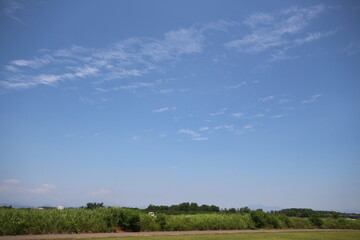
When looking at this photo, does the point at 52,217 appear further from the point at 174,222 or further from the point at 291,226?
the point at 291,226

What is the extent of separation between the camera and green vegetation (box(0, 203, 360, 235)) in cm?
1661

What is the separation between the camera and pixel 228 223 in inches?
1087

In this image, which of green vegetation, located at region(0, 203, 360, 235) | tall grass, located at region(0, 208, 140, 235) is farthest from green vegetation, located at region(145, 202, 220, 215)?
tall grass, located at region(0, 208, 140, 235)

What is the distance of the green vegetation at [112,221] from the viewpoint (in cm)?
1661

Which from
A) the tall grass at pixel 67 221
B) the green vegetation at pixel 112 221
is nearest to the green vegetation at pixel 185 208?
the green vegetation at pixel 112 221

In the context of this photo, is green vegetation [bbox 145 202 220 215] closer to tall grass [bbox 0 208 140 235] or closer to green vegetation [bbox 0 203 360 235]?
green vegetation [bbox 0 203 360 235]

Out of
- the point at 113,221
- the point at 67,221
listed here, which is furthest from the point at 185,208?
the point at 67,221

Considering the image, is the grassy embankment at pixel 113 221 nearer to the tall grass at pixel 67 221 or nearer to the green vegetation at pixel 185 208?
the tall grass at pixel 67 221

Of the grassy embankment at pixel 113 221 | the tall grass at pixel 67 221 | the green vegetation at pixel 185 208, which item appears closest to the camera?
the tall grass at pixel 67 221

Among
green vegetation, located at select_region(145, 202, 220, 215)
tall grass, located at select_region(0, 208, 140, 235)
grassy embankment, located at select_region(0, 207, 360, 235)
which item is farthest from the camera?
green vegetation, located at select_region(145, 202, 220, 215)

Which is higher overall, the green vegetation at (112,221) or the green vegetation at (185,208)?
the green vegetation at (185,208)

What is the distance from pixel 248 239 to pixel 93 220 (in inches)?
447

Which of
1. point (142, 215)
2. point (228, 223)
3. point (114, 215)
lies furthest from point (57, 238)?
point (228, 223)

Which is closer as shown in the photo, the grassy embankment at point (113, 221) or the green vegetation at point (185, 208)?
the grassy embankment at point (113, 221)
